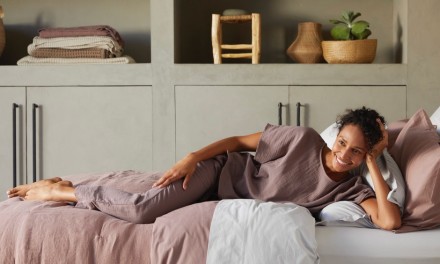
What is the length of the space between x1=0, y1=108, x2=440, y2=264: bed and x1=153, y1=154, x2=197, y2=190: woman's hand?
17cm

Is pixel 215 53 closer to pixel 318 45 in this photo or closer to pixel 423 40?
pixel 318 45

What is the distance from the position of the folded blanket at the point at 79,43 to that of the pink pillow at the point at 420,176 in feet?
6.23

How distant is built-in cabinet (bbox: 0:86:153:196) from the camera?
150 inches

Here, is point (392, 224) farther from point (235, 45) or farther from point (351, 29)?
point (235, 45)

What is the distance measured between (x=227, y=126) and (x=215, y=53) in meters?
0.39

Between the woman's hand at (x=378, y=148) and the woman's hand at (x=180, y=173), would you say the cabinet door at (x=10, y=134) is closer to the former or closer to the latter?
the woman's hand at (x=180, y=173)

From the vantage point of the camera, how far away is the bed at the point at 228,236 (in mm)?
2002

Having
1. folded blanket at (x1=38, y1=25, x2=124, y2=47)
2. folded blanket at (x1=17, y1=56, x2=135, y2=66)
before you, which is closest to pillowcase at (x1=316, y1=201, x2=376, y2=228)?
folded blanket at (x1=17, y1=56, x2=135, y2=66)

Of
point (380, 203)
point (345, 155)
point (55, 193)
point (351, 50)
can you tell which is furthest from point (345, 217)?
point (351, 50)

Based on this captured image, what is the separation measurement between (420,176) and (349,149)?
0.23 m

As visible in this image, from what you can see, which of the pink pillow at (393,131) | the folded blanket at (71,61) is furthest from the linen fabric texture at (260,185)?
the folded blanket at (71,61)

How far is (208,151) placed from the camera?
2.50 metres

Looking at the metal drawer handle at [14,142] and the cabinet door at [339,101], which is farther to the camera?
the metal drawer handle at [14,142]

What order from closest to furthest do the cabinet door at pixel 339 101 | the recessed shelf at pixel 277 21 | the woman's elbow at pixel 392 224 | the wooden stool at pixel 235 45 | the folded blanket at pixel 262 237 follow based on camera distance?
1. the folded blanket at pixel 262 237
2. the woman's elbow at pixel 392 224
3. the cabinet door at pixel 339 101
4. the wooden stool at pixel 235 45
5. the recessed shelf at pixel 277 21
